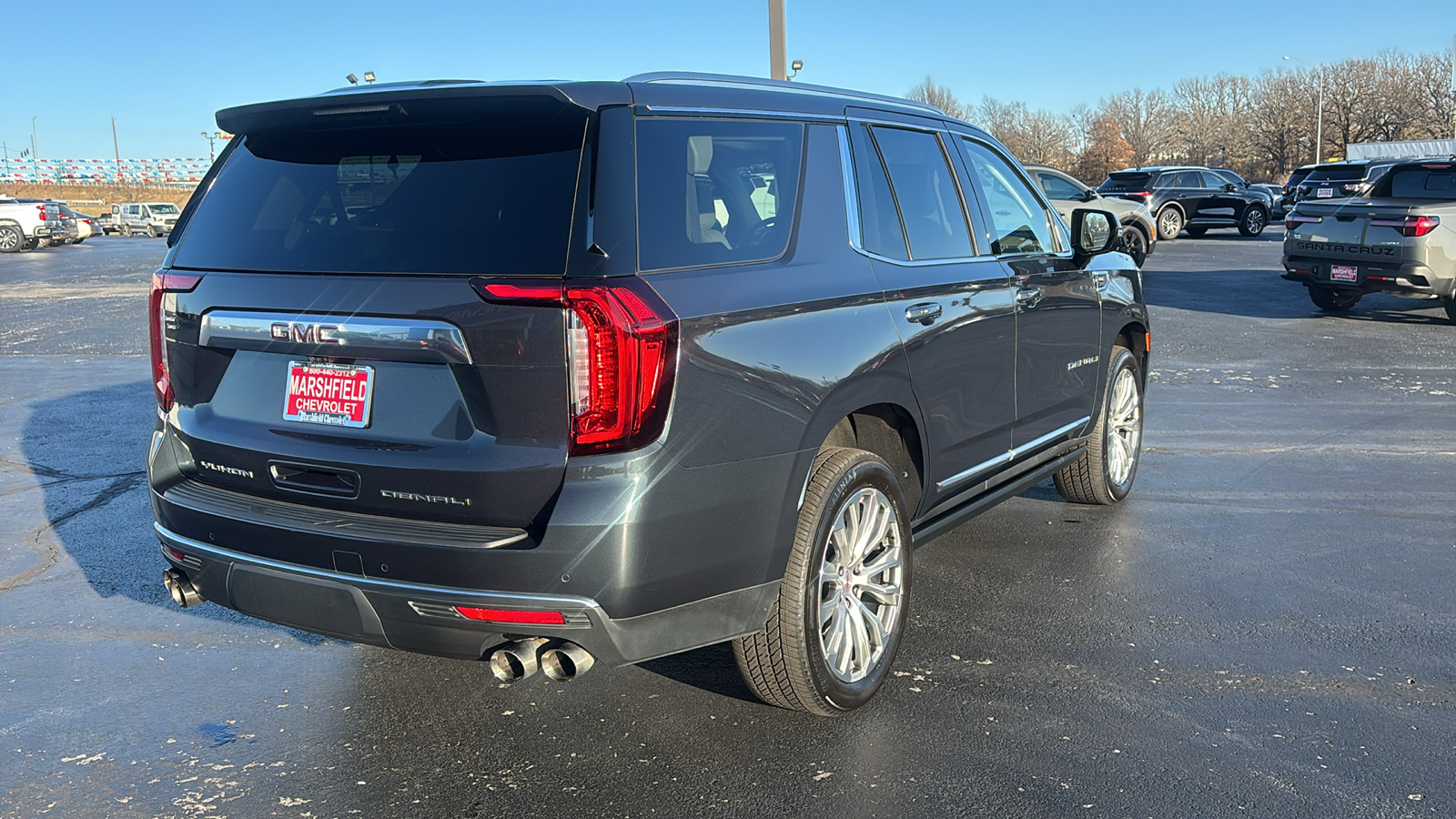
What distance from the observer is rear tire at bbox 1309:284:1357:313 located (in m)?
14.4

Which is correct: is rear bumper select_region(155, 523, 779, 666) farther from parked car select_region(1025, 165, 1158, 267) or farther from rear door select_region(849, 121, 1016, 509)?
parked car select_region(1025, 165, 1158, 267)

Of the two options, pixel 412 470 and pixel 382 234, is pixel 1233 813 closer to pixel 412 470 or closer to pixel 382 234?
pixel 412 470

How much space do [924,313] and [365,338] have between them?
1.80 metres

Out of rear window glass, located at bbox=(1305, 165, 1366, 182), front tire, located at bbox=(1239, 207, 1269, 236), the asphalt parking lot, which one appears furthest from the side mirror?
front tire, located at bbox=(1239, 207, 1269, 236)

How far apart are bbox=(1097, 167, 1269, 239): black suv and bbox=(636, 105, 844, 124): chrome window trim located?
27194 mm

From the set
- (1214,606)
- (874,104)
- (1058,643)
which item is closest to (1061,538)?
(1214,606)

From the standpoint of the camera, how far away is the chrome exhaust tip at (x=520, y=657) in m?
2.98

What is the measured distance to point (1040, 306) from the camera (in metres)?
4.79

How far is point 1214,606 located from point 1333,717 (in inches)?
39.3

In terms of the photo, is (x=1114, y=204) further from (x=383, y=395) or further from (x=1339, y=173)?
(x=383, y=395)

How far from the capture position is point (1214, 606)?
4.56 metres

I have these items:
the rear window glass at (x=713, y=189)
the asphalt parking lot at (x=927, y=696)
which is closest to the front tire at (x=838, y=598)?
the asphalt parking lot at (x=927, y=696)

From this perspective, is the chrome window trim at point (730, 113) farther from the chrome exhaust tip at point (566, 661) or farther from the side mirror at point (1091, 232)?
the side mirror at point (1091, 232)

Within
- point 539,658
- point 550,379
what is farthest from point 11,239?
point 550,379
